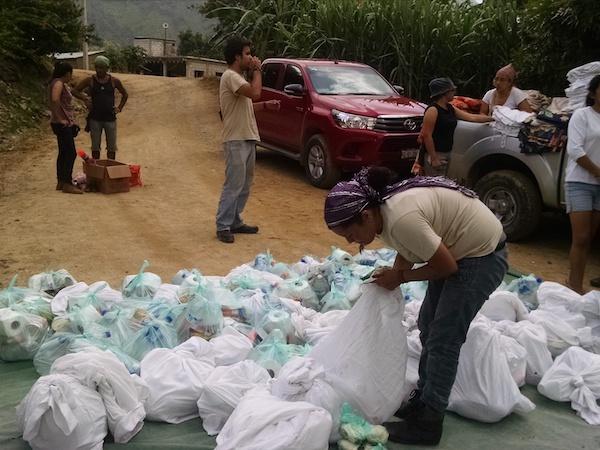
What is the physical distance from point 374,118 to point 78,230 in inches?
164

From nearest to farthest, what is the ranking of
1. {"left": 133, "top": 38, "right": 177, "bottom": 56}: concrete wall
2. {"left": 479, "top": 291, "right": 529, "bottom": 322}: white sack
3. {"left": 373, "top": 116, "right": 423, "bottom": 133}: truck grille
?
{"left": 479, "top": 291, "right": 529, "bottom": 322}: white sack < {"left": 373, "top": 116, "right": 423, "bottom": 133}: truck grille < {"left": 133, "top": 38, "right": 177, "bottom": 56}: concrete wall

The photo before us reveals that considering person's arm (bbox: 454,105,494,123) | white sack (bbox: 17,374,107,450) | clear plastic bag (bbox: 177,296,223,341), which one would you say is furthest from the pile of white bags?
white sack (bbox: 17,374,107,450)

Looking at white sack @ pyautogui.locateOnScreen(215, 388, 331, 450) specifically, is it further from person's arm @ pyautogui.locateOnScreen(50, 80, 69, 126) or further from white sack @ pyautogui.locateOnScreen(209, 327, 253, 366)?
person's arm @ pyautogui.locateOnScreen(50, 80, 69, 126)

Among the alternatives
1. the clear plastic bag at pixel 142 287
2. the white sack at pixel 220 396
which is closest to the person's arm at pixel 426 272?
the white sack at pixel 220 396

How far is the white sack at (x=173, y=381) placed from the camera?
3244 millimetres

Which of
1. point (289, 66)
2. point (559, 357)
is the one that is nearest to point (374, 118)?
point (289, 66)

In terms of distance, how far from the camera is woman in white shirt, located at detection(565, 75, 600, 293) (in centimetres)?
502

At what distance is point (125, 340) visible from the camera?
3838mm

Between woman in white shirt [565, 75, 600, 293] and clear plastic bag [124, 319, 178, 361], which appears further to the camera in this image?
woman in white shirt [565, 75, 600, 293]

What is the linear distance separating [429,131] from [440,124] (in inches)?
6.9

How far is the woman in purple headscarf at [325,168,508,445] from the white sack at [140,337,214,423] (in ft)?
3.33

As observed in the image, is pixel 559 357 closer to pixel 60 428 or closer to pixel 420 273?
pixel 420 273

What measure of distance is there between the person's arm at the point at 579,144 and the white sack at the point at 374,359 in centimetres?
269

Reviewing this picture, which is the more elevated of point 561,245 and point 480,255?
point 480,255
